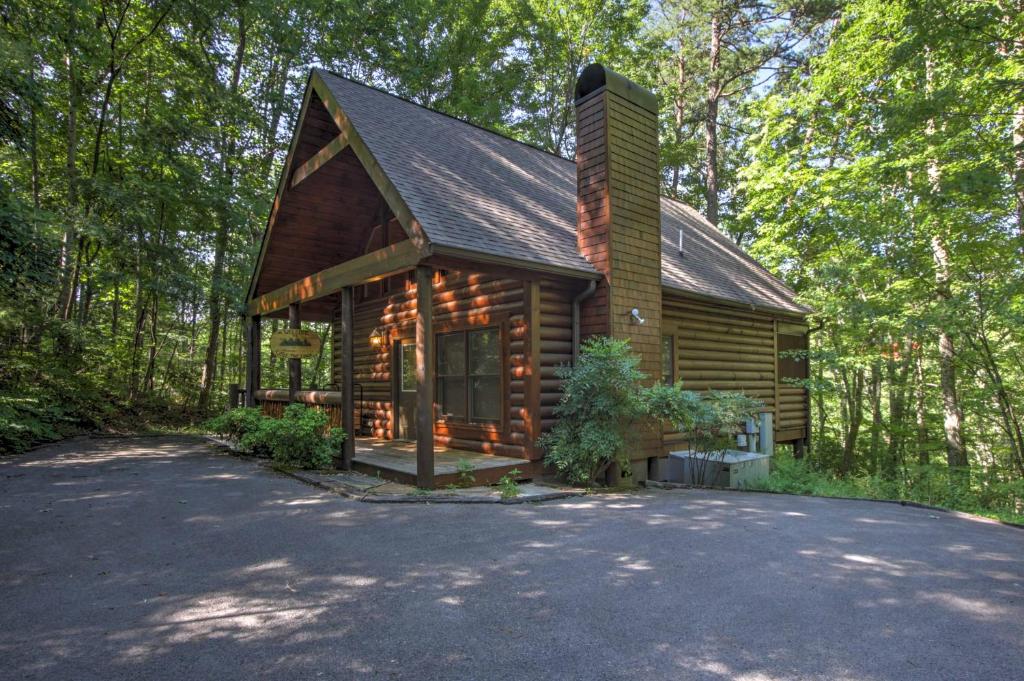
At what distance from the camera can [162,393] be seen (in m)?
16.8

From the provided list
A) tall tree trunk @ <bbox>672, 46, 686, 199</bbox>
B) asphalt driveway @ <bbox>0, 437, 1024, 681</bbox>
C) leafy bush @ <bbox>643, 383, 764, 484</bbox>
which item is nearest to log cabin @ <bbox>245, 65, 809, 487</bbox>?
leafy bush @ <bbox>643, 383, 764, 484</bbox>

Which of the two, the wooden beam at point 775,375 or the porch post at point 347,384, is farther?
the wooden beam at point 775,375

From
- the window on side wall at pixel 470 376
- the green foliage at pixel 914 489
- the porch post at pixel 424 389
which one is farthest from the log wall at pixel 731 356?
the porch post at pixel 424 389

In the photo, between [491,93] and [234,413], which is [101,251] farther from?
[491,93]

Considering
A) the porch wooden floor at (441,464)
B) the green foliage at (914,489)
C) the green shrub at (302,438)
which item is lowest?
the green foliage at (914,489)

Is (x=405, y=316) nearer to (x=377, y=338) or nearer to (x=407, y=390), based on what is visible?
(x=377, y=338)

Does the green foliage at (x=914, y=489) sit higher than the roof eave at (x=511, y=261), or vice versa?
the roof eave at (x=511, y=261)

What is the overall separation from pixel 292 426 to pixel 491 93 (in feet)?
54.3

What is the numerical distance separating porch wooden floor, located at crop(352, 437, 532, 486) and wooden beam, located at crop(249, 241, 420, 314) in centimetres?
247

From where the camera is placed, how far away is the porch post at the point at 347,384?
7.41m

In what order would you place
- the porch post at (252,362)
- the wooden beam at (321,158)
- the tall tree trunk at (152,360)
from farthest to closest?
the tall tree trunk at (152,360) → the porch post at (252,362) → the wooden beam at (321,158)

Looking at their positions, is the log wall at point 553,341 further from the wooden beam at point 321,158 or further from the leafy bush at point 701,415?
the wooden beam at point 321,158

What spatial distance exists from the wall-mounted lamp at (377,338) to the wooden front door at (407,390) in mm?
653

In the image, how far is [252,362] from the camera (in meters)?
10.5
